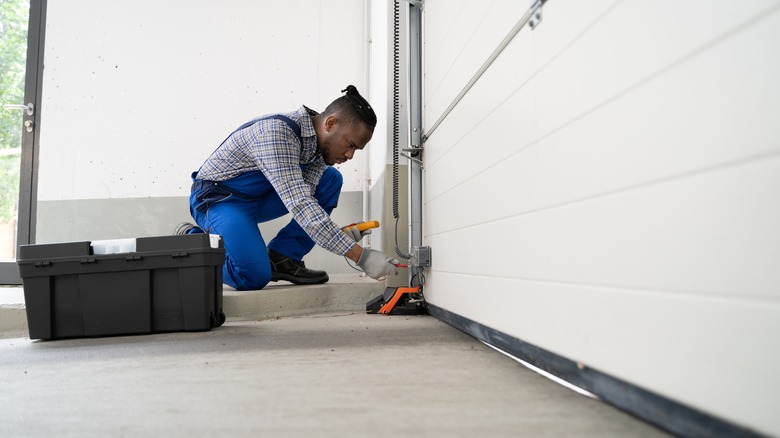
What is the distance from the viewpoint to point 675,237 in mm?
741

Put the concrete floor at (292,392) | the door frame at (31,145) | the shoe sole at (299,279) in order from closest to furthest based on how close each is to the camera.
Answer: the concrete floor at (292,392)
the shoe sole at (299,279)
the door frame at (31,145)

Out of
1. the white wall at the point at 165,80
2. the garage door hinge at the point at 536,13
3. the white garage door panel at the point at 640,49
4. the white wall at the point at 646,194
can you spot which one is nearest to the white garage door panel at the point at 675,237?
the white wall at the point at 646,194

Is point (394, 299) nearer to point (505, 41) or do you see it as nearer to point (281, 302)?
point (281, 302)

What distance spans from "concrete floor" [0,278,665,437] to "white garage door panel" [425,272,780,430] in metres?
0.10

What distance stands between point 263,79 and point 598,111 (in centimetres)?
324

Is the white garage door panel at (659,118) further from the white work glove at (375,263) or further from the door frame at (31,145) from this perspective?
the door frame at (31,145)

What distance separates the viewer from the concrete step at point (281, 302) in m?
2.21

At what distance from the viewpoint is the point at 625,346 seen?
0.86 meters

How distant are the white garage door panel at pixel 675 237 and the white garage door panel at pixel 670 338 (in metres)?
0.02

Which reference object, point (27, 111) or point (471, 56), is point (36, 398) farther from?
point (27, 111)

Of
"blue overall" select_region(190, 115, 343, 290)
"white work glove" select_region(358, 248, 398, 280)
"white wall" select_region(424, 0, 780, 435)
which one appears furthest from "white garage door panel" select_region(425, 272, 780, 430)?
"blue overall" select_region(190, 115, 343, 290)

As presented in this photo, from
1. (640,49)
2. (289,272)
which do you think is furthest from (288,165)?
(640,49)

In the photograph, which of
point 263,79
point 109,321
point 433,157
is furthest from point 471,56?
point 263,79

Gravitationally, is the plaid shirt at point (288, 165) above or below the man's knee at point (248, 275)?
above
